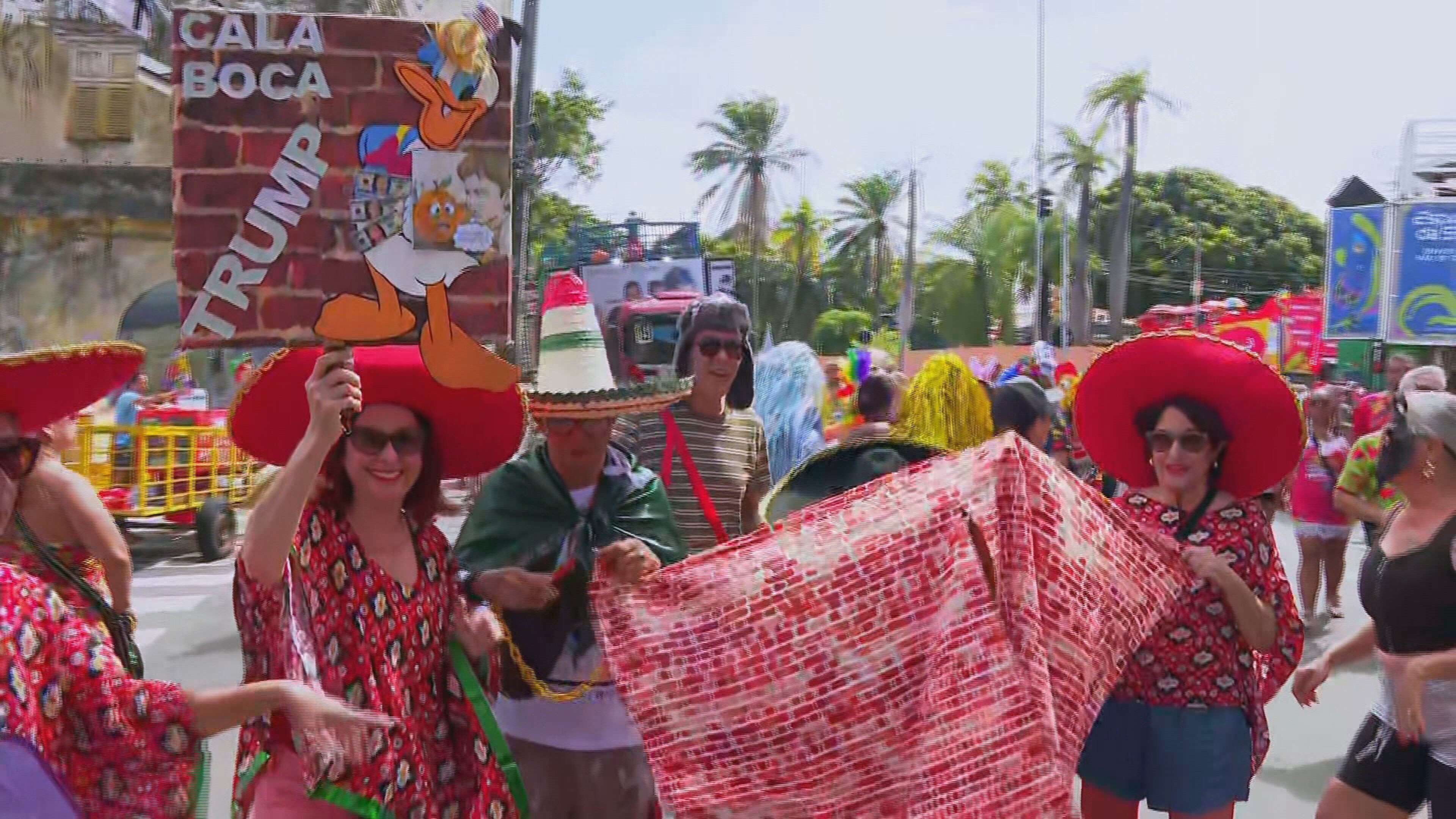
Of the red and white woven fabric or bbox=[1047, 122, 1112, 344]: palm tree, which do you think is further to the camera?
bbox=[1047, 122, 1112, 344]: palm tree

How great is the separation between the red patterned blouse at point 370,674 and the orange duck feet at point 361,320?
391 millimetres

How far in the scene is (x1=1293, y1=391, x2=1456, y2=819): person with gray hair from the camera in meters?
3.54

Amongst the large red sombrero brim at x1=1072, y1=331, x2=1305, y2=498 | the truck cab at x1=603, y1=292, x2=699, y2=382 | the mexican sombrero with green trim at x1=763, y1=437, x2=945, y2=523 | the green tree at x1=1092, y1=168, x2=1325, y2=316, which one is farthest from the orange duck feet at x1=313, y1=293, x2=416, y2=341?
the green tree at x1=1092, y1=168, x2=1325, y2=316

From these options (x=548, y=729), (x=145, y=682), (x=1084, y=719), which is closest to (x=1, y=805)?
(x=145, y=682)

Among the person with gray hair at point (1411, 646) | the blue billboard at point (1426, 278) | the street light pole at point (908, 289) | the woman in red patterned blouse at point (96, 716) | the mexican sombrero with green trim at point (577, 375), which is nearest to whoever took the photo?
the woman in red patterned blouse at point (96, 716)

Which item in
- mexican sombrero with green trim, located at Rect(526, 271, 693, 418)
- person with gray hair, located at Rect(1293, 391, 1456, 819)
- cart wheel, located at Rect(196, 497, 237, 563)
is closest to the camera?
mexican sombrero with green trim, located at Rect(526, 271, 693, 418)

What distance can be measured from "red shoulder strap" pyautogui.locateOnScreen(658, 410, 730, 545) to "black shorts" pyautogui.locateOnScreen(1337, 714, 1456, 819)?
6.86 ft

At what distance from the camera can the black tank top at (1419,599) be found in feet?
11.8

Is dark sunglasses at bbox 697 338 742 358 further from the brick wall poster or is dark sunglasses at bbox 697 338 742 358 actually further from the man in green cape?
the brick wall poster

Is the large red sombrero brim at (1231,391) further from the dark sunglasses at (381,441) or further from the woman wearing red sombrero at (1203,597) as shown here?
the dark sunglasses at (381,441)

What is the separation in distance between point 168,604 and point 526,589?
27.9 ft

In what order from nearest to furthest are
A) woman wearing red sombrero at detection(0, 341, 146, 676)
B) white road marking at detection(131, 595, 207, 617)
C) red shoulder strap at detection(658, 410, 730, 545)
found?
woman wearing red sombrero at detection(0, 341, 146, 676) → red shoulder strap at detection(658, 410, 730, 545) → white road marking at detection(131, 595, 207, 617)

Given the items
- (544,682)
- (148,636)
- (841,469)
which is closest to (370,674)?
(544,682)

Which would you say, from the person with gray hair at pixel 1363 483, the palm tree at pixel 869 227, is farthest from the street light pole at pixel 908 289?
the person with gray hair at pixel 1363 483
